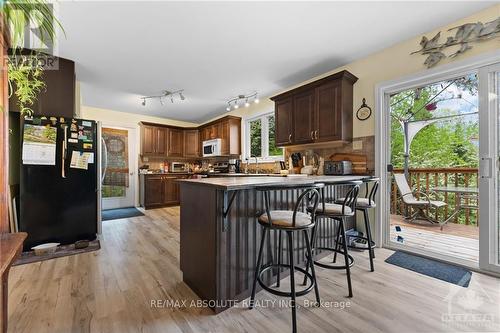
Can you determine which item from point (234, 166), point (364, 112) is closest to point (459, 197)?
point (364, 112)

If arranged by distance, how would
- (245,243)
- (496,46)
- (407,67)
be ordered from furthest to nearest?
(407,67) → (496,46) → (245,243)

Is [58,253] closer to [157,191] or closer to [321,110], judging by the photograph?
[157,191]

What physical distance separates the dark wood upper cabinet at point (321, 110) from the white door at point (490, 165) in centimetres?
131

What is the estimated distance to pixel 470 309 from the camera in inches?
65.4

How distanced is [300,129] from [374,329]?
8.76ft

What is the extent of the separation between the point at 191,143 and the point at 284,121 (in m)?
3.75

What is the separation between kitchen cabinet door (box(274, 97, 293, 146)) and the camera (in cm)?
371

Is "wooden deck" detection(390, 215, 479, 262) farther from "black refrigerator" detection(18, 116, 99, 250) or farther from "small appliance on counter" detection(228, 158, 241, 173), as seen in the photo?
"black refrigerator" detection(18, 116, 99, 250)

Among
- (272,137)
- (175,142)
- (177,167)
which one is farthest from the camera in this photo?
(177,167)

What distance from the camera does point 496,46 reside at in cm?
207

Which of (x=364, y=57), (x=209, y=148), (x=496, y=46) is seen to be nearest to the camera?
(x=496, y=46)

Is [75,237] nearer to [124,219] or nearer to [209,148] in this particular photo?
[124,219]

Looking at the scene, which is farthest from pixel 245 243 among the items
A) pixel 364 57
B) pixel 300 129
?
pixel 364 57

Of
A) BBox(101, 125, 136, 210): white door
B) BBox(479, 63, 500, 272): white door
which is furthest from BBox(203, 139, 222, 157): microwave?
BBox(479, 63, 500, 272): white door
